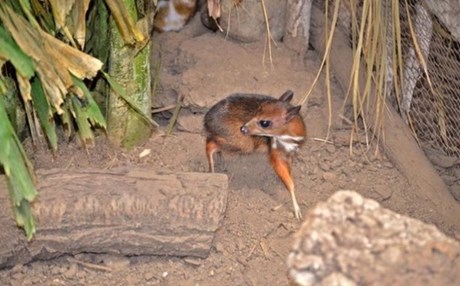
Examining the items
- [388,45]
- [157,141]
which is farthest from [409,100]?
[157,141]

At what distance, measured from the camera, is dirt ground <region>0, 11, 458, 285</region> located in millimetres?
3955

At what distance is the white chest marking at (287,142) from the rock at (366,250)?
69.2 inches

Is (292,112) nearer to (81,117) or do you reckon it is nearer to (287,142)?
(287,142)

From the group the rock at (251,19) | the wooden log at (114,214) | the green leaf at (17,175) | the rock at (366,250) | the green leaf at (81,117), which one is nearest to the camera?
the rock at (366,250)

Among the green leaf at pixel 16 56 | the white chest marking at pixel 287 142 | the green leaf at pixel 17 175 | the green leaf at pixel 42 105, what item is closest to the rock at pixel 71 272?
the green leaf at pixel 17 175

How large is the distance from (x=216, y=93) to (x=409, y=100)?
860mm

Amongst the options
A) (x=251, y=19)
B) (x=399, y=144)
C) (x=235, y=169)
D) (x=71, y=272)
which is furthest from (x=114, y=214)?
(x=399, y=144)

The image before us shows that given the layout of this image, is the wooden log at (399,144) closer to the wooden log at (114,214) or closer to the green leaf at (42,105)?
the wooden log at (114,214)

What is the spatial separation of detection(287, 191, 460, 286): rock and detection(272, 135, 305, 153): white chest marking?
1756 mm

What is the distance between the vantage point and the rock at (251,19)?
4.64 metres

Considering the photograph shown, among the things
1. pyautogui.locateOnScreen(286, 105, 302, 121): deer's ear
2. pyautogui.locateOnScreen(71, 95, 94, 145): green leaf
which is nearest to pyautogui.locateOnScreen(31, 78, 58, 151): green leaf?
pyautogui.locateOnScreen(71, 95, 94, 145): green leaf

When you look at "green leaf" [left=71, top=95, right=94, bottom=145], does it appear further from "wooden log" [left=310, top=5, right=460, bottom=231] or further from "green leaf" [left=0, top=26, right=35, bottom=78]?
"wooden log" [left=310, top=5, right=460, bottom=231]

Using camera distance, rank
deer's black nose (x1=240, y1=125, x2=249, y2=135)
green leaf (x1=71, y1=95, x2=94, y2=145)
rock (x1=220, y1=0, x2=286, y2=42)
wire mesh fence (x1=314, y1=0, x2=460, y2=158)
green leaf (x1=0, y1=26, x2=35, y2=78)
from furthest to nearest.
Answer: rock (x1=220, y1=0, x2=286, y2=42)
wire mesh fence (x1=314, y1=0, x2=460, y2=158)
deer's black nose (x1=240, y1=125, x2=249, y2=135)
green leaf (x1=71, y1=95, x2=94, y2=145)
green leaf (x1=0, y1=26, x2=35, y2=78)

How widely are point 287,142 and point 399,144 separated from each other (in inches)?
23.8
